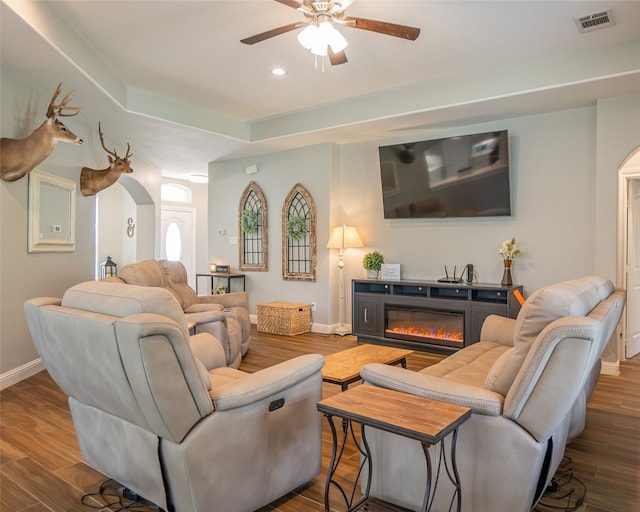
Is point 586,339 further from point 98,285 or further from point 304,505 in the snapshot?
point 98,285

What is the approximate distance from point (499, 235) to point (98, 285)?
433 cm

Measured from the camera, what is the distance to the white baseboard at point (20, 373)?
3791mm

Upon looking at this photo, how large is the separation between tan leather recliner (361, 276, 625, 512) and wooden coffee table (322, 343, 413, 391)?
666 millimetres

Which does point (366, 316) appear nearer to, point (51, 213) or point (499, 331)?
point (499, 331)

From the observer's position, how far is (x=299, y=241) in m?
6.57

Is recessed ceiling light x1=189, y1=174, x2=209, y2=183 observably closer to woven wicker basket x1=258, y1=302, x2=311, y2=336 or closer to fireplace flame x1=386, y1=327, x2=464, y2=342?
woven wicker basket x1=258, y1=302, x2=311, y2=336

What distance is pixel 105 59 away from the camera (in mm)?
4152

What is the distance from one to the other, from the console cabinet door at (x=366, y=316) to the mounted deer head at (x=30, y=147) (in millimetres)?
3584

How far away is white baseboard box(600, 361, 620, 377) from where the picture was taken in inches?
167

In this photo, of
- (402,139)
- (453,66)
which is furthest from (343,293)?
(453,66)

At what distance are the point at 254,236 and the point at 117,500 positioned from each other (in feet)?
17.1

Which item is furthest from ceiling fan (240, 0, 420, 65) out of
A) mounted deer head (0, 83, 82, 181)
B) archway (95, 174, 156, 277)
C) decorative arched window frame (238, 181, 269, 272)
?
archway (95, 174, 156, 277)

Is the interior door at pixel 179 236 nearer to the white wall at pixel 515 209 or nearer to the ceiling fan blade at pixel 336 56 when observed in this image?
the white wall at pixel 515 209

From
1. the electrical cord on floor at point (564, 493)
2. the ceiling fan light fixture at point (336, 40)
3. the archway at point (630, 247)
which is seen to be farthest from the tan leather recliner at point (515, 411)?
the archway at point (630, 247)
